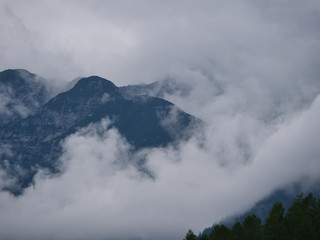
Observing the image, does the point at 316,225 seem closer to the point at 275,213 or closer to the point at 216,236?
the point at 275,213

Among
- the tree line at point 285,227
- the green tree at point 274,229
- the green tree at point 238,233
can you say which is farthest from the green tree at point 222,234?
the green tree at point 274,229

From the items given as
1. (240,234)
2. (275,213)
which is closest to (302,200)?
(275,213)

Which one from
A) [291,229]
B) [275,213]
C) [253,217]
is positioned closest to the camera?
[291,229]

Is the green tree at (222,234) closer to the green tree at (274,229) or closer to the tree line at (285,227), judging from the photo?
the tree line at (285,227)

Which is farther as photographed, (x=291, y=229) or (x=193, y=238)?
(x=193, y=238)

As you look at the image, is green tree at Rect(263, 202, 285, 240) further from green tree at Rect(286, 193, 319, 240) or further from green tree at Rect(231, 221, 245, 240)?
green tree at Rect(231, 221, 245, 240)

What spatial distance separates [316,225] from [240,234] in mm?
21459

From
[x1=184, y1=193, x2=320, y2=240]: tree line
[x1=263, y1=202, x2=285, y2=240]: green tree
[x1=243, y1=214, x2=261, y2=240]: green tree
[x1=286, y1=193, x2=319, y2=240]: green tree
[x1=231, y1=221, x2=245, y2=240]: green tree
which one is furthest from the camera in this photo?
[x1=243, y1=214, x2=261, y2=240]: green tree

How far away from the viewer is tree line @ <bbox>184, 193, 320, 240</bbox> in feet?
340

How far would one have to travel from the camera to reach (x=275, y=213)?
121m

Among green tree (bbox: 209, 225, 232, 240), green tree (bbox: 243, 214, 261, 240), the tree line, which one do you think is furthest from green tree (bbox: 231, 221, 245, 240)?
green tree (bbox: 209, 225, 232, 240)

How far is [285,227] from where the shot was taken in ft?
369

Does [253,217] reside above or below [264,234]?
above

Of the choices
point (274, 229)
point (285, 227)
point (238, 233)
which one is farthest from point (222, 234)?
point (285, 227)
